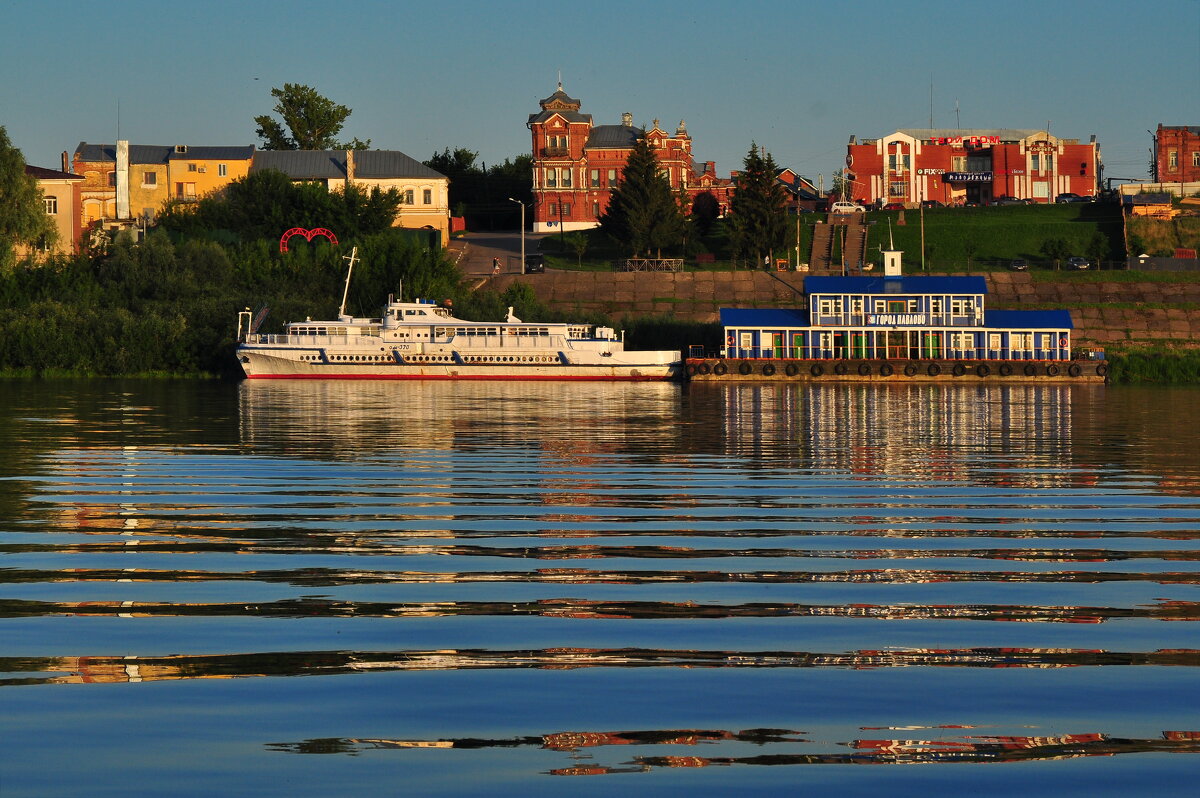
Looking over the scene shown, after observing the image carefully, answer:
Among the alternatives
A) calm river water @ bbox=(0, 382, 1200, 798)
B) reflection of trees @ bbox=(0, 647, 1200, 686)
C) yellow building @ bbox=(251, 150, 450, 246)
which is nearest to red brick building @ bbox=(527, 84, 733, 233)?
yellow building @ bbox=(251, 150, 450, 246)

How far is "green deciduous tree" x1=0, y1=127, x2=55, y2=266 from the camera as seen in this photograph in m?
91.9

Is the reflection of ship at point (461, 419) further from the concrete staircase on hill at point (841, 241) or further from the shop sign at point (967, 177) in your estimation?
the shop sign at point (967, 177)

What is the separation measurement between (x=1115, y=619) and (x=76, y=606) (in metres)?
11.3

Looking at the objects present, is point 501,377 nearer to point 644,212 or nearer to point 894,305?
point 894,305

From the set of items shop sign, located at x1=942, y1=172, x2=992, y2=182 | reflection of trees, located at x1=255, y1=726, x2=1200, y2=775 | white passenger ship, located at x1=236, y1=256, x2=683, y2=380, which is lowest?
reflection of trees, located at x1=255, y1=726, x2=1200, y2=775

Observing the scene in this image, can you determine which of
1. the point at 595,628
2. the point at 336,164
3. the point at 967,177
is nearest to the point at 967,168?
the point at 967,177

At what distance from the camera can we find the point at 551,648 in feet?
47.0

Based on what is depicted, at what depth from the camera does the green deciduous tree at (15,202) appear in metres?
91.9

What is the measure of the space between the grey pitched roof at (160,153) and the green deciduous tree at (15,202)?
36089mm

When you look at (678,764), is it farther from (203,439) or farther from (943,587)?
(203,439)

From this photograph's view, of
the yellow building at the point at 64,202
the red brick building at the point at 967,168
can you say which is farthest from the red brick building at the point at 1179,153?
the yellow building at the point at 64,202

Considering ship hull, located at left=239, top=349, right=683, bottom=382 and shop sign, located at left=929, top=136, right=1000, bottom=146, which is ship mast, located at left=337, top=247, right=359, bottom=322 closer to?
ship hull, located at left=239, top=349, right=683, bottom=382

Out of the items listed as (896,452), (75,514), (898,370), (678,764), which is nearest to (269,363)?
(898,370)

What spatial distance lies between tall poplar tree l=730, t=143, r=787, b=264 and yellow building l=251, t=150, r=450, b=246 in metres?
30.4
